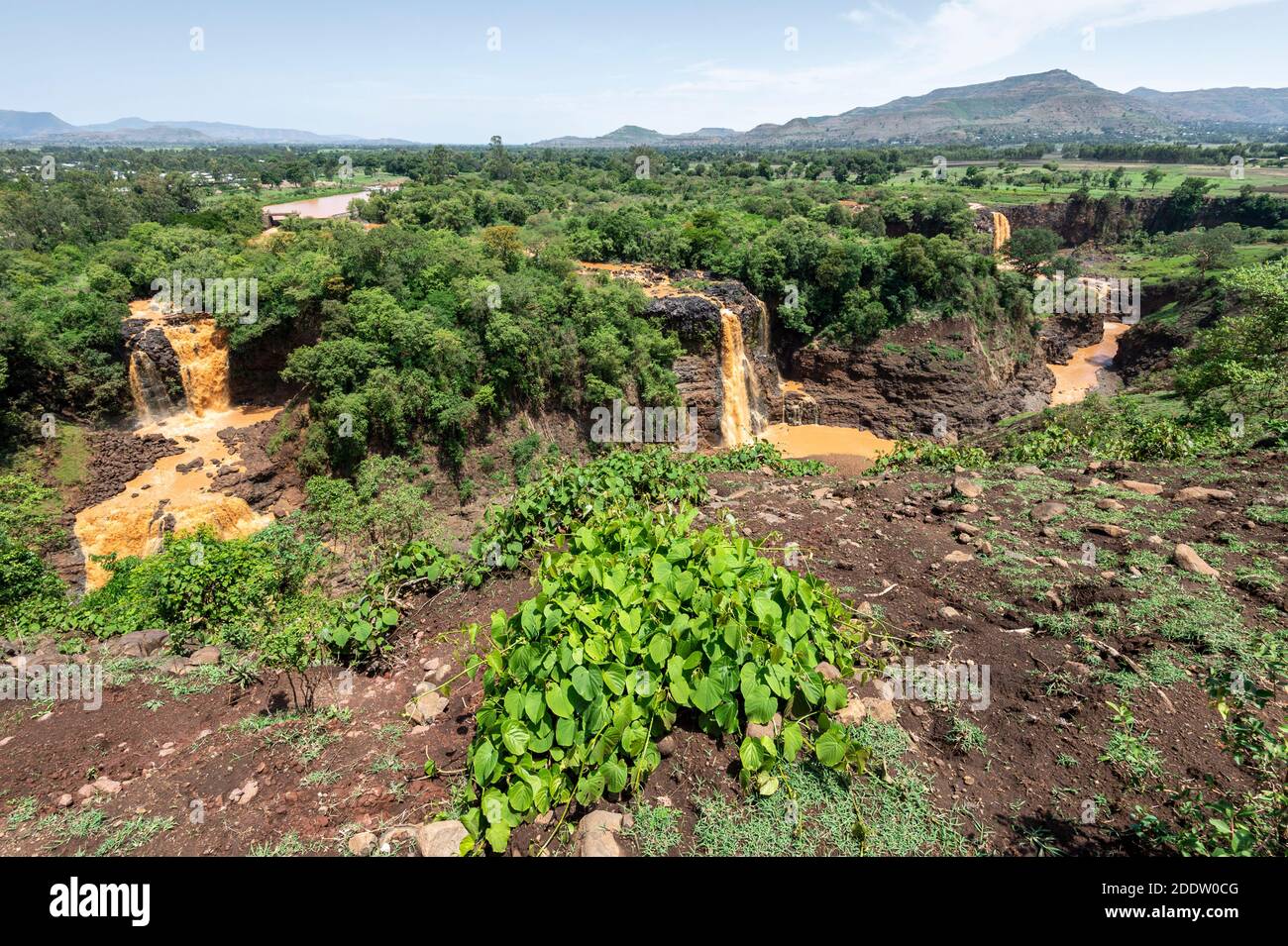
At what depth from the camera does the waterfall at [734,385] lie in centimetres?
2614

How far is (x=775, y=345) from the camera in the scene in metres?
29.7

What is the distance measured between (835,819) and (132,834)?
4.62 metres

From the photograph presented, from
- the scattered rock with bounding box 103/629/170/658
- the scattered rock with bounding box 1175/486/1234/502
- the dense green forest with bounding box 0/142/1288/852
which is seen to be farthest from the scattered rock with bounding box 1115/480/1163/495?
the scattered rock with bounding box 103/629/170/658

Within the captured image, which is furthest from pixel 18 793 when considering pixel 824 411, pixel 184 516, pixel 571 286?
pixel 824 411

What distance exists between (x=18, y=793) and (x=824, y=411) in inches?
1135

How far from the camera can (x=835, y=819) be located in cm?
365

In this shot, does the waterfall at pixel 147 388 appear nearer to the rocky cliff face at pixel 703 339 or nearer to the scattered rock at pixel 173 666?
the rocky cliff face at pixel 703 339

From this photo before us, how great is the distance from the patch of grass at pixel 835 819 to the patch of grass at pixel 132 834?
3.62 metres

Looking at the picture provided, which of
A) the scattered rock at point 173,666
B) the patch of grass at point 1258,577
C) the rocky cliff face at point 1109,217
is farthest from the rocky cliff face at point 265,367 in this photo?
the rocky cliff face at point 1109,217

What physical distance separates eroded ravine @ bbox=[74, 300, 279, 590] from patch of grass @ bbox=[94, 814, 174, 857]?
14667mm

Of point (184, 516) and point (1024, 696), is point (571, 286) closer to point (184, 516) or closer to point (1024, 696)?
point (184, 516)

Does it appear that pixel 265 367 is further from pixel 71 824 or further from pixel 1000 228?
pixel 1000 228

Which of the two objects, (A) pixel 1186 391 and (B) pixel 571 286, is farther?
(B) pixel 571 286

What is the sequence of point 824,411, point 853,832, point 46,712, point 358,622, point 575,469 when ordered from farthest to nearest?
point 824,411 → point 575,469 → point 358,622 → point 46,712 → point 853,832
